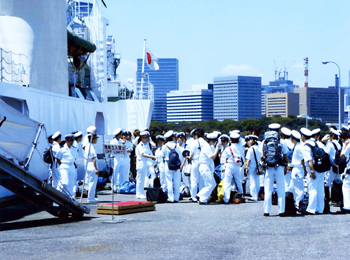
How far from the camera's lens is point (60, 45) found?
68.2ft

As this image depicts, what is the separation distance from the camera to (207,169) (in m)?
14.4

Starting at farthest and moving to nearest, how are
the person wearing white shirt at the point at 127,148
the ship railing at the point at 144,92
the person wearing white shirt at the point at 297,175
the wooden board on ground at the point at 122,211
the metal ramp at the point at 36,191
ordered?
1. the ship railing at the point at 144,92
2. the person wearing white shirt at the point at 127,148
3. the person wearing white shirt at the point at 297,175
4. the wooden board on ground at the point at 122,211
5. the metal ramp at the point at 36,191

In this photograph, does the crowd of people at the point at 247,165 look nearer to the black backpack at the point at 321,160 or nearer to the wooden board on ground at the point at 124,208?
the black backpack at the point at 321,160

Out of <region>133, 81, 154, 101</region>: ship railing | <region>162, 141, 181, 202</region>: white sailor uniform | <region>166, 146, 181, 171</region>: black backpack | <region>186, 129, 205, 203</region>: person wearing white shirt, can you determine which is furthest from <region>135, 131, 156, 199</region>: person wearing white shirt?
<region>133, 81, 154, 101</region>: ship railing

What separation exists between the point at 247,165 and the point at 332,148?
8.07ft

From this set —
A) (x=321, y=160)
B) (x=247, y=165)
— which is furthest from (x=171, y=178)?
(x=321, y=160)

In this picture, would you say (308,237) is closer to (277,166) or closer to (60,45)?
(277,166)

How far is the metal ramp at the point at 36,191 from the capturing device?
34.5 feet

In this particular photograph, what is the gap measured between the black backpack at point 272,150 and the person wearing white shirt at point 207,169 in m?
2.72

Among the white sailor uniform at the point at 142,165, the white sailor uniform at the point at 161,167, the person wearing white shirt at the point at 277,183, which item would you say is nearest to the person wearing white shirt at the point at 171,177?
the white sailor uniform at the point at 161,167

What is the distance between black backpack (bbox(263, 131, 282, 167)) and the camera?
38.2 ft

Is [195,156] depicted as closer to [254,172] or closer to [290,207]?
[254,172]

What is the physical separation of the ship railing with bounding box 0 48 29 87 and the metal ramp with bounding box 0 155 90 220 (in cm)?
670

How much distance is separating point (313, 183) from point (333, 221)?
1.18 meters
